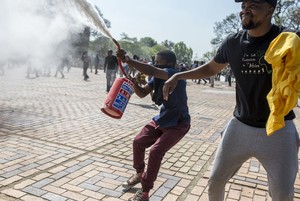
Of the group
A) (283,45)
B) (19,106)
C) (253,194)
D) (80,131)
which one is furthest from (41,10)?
(283,45)

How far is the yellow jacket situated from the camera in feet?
6.53

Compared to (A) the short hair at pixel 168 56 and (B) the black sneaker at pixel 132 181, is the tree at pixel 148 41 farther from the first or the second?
(B) the black sneaker at pixel 132 181

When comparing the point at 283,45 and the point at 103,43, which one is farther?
the point at 103,43

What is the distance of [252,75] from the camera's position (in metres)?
2.37

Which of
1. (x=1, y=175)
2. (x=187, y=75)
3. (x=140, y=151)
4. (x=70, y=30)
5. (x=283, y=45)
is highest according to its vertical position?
(x=70, y=30)

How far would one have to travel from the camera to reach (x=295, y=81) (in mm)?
2000

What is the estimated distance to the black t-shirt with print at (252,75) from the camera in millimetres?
2322

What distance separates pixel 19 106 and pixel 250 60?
7.30 metres

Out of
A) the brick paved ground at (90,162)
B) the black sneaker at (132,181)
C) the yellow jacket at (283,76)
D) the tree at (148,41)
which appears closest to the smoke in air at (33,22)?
the brick paved ground at (90,162)

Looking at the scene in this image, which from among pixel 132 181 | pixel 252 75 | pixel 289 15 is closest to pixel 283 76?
pixel 252 75

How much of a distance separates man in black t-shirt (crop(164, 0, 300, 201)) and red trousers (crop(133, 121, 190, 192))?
81cm

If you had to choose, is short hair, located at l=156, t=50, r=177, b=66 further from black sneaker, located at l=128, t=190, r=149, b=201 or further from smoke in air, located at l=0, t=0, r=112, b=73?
smoke in air, located at l=0, t=0, r=112, b=73

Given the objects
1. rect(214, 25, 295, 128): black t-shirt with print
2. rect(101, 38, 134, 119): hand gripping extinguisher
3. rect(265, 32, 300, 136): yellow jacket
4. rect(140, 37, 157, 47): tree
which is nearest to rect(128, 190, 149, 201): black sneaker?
rect(101, 38, 134, 119): hand gripping extinguisher

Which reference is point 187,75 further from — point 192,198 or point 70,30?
point 70,30
